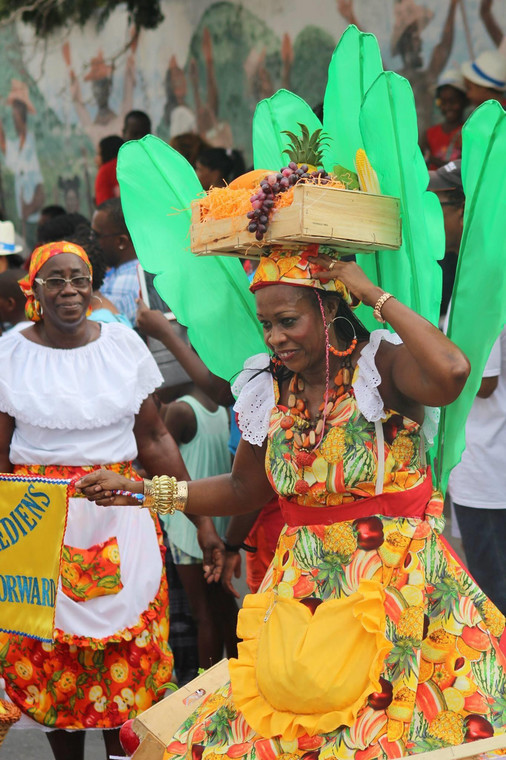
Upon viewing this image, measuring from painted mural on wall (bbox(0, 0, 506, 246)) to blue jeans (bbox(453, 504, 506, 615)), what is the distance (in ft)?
17.4

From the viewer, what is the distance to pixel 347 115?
3.36 m

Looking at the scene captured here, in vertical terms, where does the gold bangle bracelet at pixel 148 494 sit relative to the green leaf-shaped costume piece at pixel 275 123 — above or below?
below

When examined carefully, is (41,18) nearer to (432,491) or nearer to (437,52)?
(437,52)

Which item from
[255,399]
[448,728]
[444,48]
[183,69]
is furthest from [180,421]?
[183,69]

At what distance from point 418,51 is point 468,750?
25.1 ft

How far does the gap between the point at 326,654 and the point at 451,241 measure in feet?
8.47

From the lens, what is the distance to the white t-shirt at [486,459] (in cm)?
452

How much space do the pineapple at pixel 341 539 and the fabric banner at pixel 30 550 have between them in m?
1.17

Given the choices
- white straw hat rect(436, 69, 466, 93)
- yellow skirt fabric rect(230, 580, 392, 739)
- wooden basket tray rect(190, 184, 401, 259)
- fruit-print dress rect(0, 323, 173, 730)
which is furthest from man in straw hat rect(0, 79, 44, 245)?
yellow skirt fabric rect(230, 580, 392, 739)

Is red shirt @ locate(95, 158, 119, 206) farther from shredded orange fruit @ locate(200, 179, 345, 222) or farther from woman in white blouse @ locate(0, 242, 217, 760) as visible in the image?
shredded orange fruit @ locate(200, 179, 345, 222)

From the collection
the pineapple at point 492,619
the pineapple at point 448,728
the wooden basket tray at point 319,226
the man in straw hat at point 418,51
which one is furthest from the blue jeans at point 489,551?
the man in straw hat at point 418,51

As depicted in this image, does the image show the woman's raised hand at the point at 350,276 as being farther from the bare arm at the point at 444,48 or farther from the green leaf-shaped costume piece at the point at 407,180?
the bare arm at the point at 444,48

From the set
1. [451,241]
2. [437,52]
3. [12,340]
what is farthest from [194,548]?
[437,52]

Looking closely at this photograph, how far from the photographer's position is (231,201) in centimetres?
306
